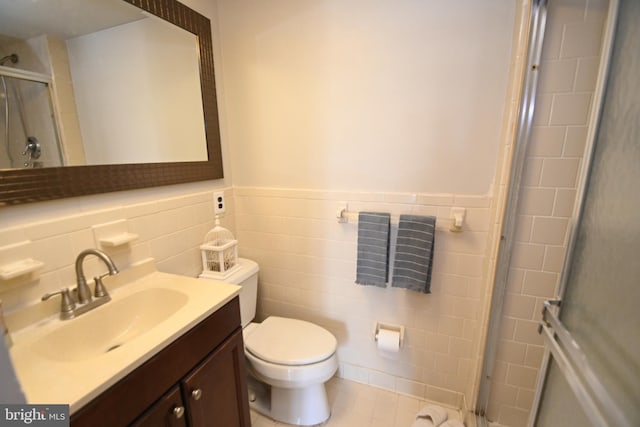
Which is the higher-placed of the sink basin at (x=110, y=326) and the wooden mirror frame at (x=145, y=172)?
the wooden mirror frame at (x=145, y=172)

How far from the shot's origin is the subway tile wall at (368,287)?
1.37 m

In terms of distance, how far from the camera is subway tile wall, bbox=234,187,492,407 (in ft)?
4.51

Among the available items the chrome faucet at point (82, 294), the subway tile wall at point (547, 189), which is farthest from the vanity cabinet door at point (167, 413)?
the subway tile wall at point (547, 189)

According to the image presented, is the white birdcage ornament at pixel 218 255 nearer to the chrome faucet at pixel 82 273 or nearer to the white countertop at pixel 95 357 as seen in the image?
the white countertop at pixel 95 357

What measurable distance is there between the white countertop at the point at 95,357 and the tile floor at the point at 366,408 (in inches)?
Answer: 36.9

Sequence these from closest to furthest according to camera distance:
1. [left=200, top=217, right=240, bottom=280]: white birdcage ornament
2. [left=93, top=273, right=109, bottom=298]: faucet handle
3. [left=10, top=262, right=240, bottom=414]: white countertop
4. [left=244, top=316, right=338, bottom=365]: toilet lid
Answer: [left=10, top=262, right=240, bottom=414]: white countertop, [left=93, top=273, right=109, bottom=298]: faucet handle, [left=244, top=316, right=338, bottom=365]: toilet lid, [left=200, top=217, right=240, bottom=280]: white birdcage ornament

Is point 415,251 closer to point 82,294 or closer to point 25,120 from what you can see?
point 82,294

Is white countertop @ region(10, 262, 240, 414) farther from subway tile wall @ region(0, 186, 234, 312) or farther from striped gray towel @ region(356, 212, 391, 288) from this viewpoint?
striped gray towel @ region(356, 212, 391, 288)

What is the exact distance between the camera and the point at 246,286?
1.55 m

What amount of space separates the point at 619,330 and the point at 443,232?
0.75m

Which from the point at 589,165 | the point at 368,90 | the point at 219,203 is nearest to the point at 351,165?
the point at 368,90

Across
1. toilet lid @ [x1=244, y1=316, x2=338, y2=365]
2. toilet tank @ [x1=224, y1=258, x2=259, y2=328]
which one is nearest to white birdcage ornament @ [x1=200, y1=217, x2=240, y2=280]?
toilet tank @ [x1=224, y1=258, x2=259, y2=328]

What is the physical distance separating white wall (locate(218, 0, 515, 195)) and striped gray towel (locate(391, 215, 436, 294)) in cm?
17

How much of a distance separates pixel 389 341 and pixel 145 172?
143 centimetres
